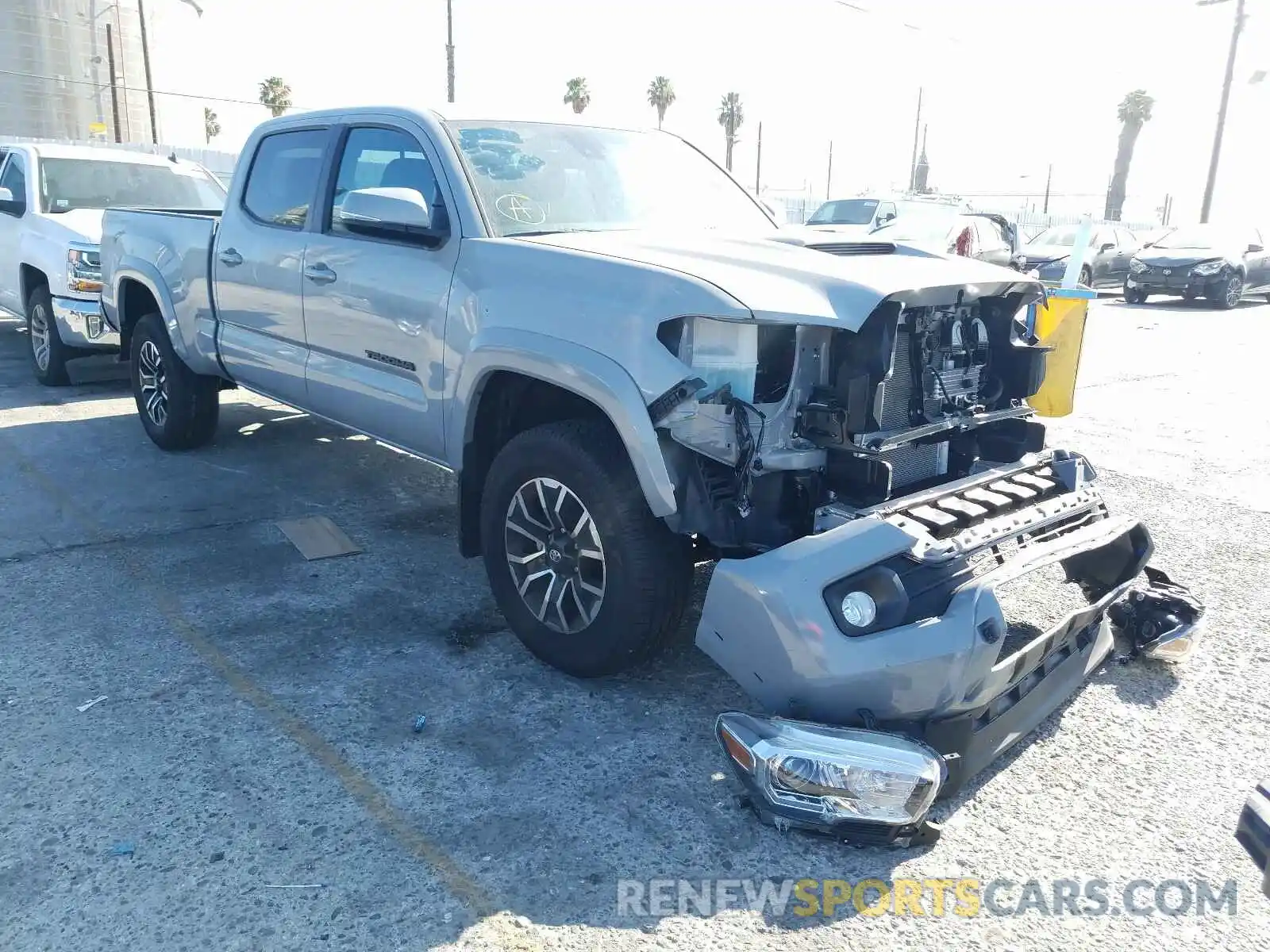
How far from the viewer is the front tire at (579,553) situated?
331 centimetres

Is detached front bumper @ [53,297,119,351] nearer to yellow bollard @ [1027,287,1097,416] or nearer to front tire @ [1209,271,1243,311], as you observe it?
yellow bollard @ [1027,287,1097,416]

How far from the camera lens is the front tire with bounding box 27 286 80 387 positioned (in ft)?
27.6

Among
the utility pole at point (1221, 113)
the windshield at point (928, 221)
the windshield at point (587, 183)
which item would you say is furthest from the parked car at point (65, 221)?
the utility pole at point (1221, 113)

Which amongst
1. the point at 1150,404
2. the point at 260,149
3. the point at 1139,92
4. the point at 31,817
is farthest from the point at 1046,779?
the point at 1139,92

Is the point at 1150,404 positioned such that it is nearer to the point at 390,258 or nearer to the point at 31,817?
the point at 390,258

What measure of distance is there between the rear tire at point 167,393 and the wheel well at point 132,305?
0.24ft

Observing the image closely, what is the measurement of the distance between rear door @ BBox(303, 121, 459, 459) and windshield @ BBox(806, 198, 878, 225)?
1355 cm

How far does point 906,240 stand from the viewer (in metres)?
4.18

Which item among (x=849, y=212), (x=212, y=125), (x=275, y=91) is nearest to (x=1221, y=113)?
(x=849, y=212)

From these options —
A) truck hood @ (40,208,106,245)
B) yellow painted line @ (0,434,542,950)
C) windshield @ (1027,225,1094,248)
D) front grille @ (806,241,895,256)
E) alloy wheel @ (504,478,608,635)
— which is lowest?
yellow painted line @ (0,434,542,950)

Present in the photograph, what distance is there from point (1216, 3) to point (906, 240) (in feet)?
104

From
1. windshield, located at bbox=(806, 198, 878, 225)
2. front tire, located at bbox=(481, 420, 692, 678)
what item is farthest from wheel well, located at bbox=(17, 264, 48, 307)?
windshield, located at bbox=(806, 198, 878, 225)

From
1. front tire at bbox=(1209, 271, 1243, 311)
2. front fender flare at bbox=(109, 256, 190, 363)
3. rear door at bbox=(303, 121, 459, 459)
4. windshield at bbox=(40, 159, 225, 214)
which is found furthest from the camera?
front tire at bbox=(1209, 271, 1243, 311)

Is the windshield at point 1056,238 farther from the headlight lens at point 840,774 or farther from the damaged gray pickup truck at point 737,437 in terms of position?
the headlight lens at point 840,774
